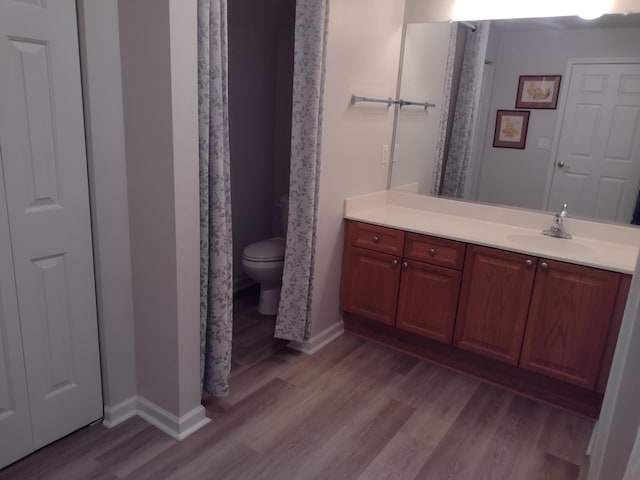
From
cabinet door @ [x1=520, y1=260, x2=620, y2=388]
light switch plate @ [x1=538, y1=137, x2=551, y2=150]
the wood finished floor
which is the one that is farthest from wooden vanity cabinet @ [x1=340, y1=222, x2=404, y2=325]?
light switch plate @ [x1=538, y1=137, x2=551, y2=150]

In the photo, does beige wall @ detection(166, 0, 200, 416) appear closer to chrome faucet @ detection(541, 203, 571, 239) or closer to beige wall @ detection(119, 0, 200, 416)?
beige wall @ detection(119, 0, 200, 416)

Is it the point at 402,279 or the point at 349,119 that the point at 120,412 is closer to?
the point at 402,279

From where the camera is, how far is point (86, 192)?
5.96ft

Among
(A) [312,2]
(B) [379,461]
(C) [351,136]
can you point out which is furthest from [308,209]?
(B) [379,461]

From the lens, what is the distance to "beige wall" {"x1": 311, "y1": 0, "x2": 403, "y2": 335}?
98.7 inches

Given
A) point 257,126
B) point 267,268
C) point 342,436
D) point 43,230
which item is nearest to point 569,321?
point 342,436

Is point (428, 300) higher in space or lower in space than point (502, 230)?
lower

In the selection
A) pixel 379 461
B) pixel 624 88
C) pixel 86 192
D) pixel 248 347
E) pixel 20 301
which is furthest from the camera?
pixel 248 347

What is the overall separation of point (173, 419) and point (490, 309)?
1.62m

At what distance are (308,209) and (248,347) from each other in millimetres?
943

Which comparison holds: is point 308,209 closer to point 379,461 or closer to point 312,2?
point 312,2

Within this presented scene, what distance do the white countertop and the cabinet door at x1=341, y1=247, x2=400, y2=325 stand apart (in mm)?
225

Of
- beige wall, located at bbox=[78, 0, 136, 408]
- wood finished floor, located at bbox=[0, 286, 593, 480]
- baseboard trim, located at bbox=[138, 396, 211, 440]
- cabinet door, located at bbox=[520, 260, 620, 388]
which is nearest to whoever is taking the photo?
beige wall, located at bbox=[78, 0, 136, 408]

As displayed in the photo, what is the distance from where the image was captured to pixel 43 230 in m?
Answer: 1.72
